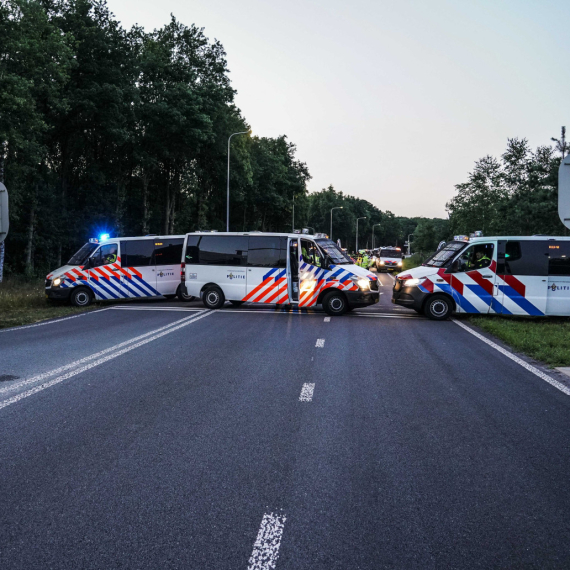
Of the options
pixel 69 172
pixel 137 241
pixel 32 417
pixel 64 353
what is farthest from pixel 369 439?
pixel 69 172

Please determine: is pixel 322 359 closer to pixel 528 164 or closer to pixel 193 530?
pixel 193 530

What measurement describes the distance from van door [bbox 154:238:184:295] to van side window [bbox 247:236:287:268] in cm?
381

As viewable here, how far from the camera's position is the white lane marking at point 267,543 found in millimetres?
3152

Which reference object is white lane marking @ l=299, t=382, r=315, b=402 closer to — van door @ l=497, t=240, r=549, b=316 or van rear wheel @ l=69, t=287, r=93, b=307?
van door @ l=497, t=240, r=549, b=316

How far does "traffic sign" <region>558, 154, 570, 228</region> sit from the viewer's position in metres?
8.62

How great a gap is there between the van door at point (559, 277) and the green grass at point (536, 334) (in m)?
0.45

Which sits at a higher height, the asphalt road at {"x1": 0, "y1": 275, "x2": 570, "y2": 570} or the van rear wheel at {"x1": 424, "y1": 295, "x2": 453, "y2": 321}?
the van rear wheel at {"x1": 424, "y1": 295, "x2": 453, "y2": 321}

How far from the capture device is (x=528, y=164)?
139ft

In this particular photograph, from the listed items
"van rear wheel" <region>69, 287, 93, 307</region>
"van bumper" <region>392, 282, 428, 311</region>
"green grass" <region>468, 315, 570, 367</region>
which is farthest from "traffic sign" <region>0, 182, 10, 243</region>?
"green grass" <region>468, 315, 570, 367</region>

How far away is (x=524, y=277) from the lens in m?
14.7

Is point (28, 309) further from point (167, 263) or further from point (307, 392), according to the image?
point (307, 392)

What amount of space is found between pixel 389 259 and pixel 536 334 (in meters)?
33.1

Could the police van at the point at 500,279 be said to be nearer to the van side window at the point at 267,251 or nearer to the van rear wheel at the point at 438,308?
the van rear wheel at the point at 438,308

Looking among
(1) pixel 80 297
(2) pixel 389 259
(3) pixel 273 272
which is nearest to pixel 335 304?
(3) pixel 273 272
